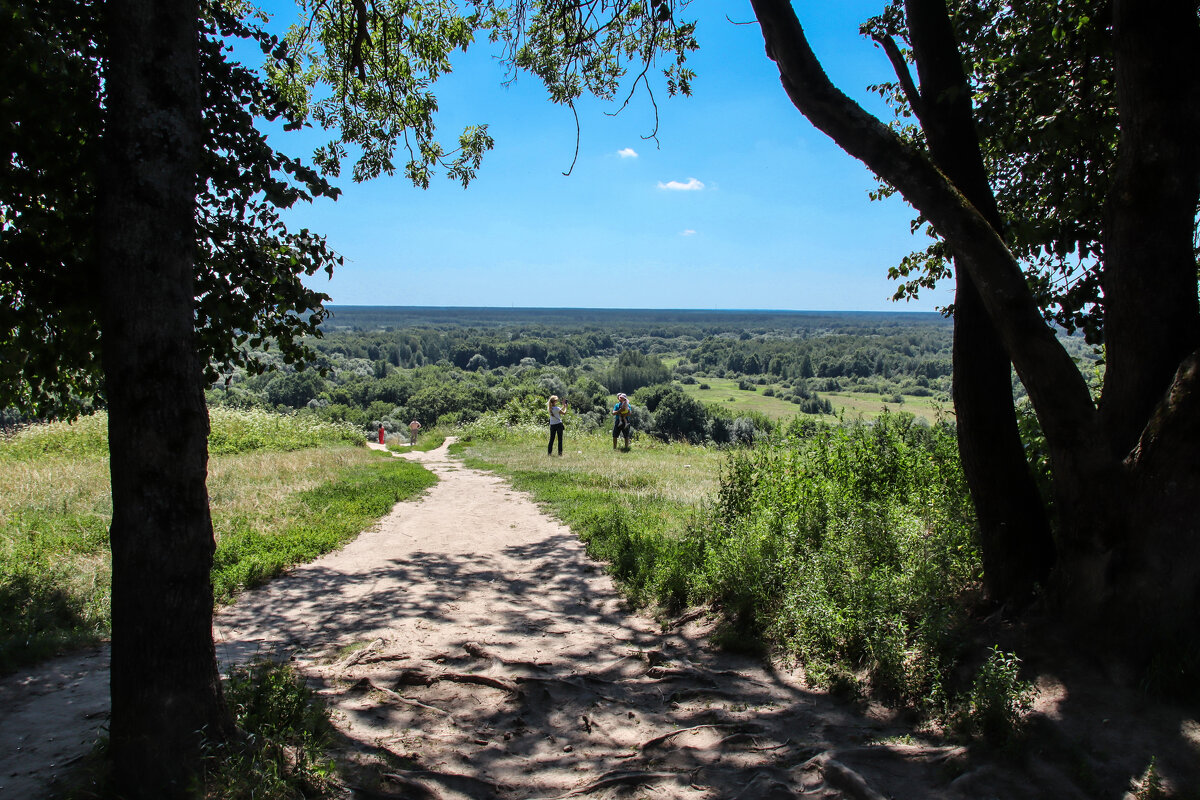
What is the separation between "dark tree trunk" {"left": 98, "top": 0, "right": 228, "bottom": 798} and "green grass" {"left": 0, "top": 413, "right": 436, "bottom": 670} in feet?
8.19

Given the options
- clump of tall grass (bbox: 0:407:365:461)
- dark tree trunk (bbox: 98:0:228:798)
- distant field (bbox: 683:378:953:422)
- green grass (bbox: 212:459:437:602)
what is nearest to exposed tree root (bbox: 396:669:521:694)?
dark tree trunk (bbox: 98:0:228:798)

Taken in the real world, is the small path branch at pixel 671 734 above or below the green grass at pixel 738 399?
above

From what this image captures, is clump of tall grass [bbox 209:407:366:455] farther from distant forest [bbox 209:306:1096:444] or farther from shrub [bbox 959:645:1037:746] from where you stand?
shrub [bbox 959:645:1037:746]

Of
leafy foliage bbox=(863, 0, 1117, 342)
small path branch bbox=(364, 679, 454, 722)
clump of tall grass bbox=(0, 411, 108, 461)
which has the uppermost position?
leafy foliage bbox=(863, 0, 1117, 342)

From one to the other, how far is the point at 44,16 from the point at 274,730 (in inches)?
176

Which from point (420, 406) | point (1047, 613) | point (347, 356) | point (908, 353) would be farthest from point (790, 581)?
point (347, 356)

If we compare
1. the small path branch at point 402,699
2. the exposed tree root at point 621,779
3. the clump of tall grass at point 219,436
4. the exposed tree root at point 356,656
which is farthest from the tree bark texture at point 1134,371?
the clump of tall grass at point 219,436

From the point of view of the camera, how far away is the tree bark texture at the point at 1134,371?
3.65 m

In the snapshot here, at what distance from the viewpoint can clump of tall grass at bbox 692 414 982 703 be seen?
14.6ft

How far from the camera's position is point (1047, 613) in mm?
4219

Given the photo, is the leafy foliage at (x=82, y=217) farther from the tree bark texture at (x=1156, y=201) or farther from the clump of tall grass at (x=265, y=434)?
the clump of tall grass at (x=265, y=434)

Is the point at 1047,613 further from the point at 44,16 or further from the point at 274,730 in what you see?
the point at 44,16

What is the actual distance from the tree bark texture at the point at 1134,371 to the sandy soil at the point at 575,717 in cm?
67

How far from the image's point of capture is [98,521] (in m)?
8.68
